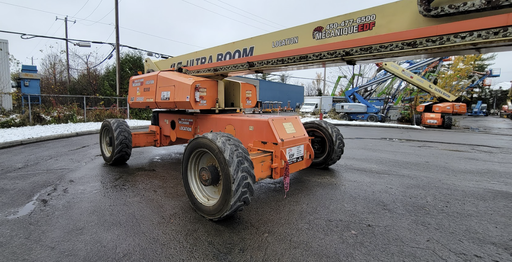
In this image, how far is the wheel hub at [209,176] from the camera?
129 inches

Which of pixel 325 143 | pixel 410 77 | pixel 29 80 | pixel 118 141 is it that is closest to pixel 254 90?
pixel 325 143

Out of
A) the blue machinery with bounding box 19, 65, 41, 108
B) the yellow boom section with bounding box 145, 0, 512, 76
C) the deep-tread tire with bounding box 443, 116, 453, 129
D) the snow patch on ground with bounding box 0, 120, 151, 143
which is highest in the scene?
the blue machinery with bounding box 19, 65, 41, 108

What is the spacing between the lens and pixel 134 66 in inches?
912

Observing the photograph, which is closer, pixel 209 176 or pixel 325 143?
pixel 209 176

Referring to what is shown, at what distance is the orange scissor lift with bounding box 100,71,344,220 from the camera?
3.01 metres

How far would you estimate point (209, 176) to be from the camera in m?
3.27

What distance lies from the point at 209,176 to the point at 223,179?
1.15 ft

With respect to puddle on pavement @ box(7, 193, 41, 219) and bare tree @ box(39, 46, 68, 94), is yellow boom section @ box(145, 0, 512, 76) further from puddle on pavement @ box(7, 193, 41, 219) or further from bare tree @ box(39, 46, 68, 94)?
bare tree @ box(39, 46, 68, 94)

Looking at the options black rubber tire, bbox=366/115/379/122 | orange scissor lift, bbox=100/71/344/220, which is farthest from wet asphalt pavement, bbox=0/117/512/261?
black rubber tire, bbox=366/115/379/122

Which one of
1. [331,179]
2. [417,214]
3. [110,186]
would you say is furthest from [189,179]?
[417,214]

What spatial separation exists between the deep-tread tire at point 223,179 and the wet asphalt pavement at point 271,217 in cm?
24

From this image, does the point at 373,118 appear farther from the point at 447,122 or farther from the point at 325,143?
the point at 325,143

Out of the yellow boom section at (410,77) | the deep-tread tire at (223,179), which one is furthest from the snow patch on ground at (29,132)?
the yellow boom section at (410,77)

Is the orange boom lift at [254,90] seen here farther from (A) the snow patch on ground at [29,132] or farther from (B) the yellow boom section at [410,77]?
(B) the yellow boom section at [410,77]
